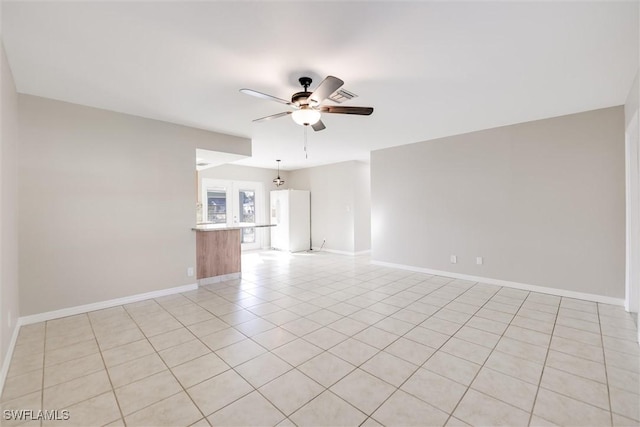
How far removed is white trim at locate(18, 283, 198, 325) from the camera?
3143 mm

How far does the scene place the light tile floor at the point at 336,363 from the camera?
177cm

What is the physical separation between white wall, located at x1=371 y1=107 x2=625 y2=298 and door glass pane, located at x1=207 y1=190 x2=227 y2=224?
4.86 metres

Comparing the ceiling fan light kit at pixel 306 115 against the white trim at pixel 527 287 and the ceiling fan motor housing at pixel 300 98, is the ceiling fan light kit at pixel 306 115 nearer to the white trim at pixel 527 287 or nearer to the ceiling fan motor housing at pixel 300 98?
the ceiling fan motor housing at pixel 300 98

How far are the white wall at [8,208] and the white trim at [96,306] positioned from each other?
0.20m

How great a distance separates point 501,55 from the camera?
7.74ft

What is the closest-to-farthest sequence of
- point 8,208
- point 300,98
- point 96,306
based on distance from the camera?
point 8,208, point 300,98, point 96,306

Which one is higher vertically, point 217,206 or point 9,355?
point 217,206

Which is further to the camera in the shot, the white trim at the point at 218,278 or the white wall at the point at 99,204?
the white trim at the point at 218,278

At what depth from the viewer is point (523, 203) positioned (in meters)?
4.24

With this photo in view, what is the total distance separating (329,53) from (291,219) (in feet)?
20.3

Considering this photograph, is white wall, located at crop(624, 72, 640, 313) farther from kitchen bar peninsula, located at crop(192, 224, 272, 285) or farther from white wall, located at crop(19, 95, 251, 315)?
white wall, located at crop(19, 95, 251, 315)

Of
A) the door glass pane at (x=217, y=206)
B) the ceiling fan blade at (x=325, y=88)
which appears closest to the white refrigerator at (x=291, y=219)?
the door glass pane at (x=217, y=206)

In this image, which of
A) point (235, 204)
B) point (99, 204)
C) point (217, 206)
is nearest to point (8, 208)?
point (99, 204)

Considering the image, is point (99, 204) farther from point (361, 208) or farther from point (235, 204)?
point (361, 208)
